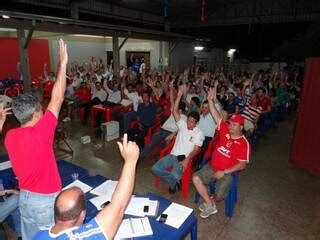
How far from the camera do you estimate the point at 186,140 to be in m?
3.99

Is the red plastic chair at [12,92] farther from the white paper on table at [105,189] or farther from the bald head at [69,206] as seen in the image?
the bald head at [69,206]

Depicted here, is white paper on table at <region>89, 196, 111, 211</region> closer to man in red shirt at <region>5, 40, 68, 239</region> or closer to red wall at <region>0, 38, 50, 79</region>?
man in red shirt at <region>5, 40, 68, 239</region>

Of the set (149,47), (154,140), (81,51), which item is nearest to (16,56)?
(81,51)

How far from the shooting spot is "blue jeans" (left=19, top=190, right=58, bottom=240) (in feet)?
6.54

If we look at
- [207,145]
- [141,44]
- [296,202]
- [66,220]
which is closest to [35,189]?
[66,220]

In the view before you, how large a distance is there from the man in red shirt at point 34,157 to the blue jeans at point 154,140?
298 centimetres

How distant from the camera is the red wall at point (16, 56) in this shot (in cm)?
1331

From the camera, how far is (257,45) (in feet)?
54.8

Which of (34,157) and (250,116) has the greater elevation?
(34,157)

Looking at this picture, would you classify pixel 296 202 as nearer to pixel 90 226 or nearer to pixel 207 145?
pixel 207 145

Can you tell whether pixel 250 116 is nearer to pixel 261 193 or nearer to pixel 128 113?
pixel 261 193

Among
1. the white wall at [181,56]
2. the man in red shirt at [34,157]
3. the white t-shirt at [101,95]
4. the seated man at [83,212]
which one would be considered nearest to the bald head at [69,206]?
the seated man at [83,212]

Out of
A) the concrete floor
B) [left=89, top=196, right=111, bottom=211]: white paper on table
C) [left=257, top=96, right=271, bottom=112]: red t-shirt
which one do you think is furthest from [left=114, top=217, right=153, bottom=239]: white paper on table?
[left=257, top=96, right=271, bottom=112]: red t-shirt

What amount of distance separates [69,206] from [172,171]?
8.46ft
